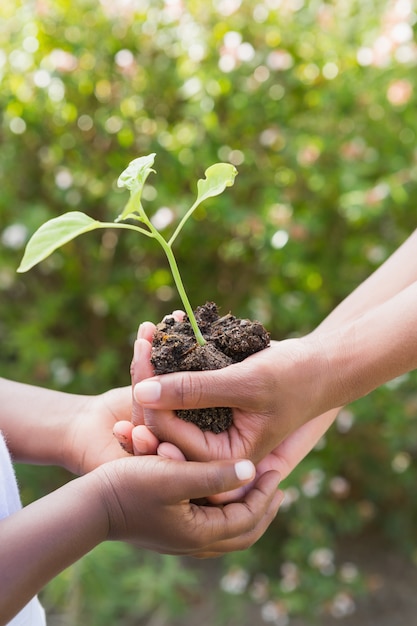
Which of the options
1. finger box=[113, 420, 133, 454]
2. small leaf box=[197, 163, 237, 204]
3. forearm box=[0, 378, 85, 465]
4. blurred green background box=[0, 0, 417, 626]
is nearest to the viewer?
small leaf box=[197, 163, 237, 204]

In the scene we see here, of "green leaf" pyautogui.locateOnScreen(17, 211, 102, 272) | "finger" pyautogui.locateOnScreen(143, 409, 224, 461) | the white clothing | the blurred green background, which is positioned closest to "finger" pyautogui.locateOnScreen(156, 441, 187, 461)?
"finger" pyautogui.locateOnScreen(143, 409, 224, 461)

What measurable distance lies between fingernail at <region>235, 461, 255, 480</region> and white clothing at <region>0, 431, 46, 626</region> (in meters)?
0.34

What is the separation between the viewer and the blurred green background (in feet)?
8.33

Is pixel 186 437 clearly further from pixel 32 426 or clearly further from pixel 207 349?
pixel 32 426

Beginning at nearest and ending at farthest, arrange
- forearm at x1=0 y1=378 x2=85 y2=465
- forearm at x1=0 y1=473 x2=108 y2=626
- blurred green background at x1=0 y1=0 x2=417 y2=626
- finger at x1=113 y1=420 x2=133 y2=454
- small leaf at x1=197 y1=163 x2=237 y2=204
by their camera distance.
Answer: forearm at x1=0 y1=473 x2=108 y2=626 < small leaf at x1=197 y1=163 x2=237 y2=204 < finger at x1=113 y1=420 x2=133 y2=454 < forearm at x1=0 y1=378 x2=85 y2=465 < blurred green background at x1=0 y1=0 x2=417 y2=626

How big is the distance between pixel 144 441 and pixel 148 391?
0.35ft

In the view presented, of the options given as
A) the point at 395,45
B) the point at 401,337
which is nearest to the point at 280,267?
the point at 395,45

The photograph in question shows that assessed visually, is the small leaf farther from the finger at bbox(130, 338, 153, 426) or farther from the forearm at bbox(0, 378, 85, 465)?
the forearm at bbox(0, 378, 85, 465)

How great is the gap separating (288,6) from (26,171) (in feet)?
3.66

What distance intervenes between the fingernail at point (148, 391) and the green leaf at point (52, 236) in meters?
0.23

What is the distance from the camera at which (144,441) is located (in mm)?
1122

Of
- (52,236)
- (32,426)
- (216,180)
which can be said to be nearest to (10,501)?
(32,426)

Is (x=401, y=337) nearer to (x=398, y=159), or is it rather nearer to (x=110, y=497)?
(x=110, y=497)

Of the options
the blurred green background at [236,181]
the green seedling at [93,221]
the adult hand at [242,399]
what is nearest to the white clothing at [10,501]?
the adult hand at [242,399]
